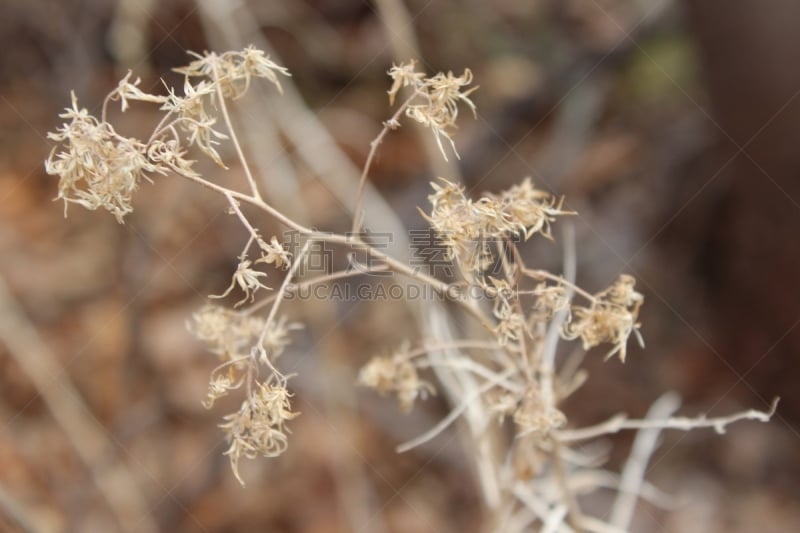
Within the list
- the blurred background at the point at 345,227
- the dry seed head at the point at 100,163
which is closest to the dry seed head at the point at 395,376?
the dry seed head at the point at 100,163

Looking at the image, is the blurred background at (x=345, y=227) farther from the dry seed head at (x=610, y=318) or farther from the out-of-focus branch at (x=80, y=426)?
the dry seed head at (x=610, y=318)

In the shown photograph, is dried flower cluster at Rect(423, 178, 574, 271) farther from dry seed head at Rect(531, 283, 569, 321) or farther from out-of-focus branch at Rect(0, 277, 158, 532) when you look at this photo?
Answer: out-of-focus branch at Rect(0, 277, 158, 532)

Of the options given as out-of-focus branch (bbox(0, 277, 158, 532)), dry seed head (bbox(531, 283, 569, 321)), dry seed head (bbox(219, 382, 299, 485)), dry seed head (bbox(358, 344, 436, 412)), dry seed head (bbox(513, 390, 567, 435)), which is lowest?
out-of-focus branch (bbox(0, 277, 158, 532))

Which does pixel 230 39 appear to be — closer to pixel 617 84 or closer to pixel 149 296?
pixel 149 296

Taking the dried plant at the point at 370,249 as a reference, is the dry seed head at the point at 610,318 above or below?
above

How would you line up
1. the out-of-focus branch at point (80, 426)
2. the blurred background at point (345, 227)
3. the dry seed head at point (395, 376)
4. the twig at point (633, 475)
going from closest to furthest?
the dry seed head at point (395, 376) < the twig at point (633, 475) < the out-of-focus branch at point (80, 426) < the blurred background at point (345, 227)

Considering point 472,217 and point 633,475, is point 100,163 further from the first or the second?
point 633,475

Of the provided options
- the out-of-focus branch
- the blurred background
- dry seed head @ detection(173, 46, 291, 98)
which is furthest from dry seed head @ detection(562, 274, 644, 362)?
the out-of-focus branch

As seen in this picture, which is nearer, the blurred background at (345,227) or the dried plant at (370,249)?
the dried plant at (370,249)

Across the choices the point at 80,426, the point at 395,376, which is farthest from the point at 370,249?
the point at 80,426
